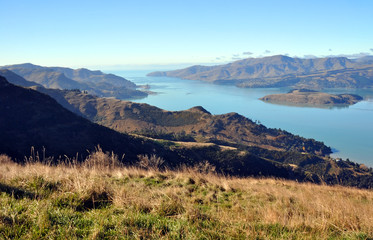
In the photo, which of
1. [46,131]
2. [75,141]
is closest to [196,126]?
[75,141]

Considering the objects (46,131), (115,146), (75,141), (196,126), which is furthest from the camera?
(196,126)

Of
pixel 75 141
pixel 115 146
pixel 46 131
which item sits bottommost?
pixel 115 146

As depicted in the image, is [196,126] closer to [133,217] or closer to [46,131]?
[46,131]

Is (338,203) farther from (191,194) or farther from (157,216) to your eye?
(157,216)

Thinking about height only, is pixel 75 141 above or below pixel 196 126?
above

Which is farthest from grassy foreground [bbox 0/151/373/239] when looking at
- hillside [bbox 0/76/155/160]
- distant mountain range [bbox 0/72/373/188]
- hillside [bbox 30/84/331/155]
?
hillside [bbox 30/84/331/155]

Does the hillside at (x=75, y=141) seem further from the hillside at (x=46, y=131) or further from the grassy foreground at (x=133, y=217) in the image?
the grassy foreground at (x=133, y=217)

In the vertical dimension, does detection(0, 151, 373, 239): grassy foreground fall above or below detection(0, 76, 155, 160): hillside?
above

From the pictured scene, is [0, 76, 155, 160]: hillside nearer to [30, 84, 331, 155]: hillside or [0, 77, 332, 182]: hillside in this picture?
[0, 77, 332, 182]: hillside

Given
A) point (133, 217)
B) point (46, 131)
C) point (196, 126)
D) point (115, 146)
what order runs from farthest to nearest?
point (196, 126) < point (46, 131) < point (115, 146) < point (133, 217)

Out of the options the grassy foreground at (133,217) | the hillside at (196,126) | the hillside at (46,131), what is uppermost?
the grassy foreground at (133,217)

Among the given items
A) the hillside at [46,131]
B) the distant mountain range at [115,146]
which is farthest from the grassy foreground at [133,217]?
the hillside at [46,131]
